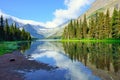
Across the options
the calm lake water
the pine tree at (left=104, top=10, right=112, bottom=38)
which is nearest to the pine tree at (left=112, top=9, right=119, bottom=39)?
the pine tree at (left=104, top=10, right=112, bottom=38)

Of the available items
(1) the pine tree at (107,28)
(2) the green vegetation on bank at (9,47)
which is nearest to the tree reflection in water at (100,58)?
(2) the green vegetation on bank at (9,47)

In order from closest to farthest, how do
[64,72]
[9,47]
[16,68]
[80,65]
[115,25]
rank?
1. [64,72]
2. [16,68]
3. [80,65]
4. [9,47]
5. [115,25]

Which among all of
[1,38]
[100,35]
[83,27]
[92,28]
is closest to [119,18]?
[100,35]

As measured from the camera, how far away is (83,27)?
154m

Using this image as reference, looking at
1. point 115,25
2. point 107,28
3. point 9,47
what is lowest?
point 9,47

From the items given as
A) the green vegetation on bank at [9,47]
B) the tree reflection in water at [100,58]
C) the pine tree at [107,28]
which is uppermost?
the pine tree at [107,28]

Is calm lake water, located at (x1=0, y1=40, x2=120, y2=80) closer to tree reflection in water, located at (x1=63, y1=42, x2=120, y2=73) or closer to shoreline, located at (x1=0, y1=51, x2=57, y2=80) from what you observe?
tree reflection in water, located at (x1=63, y1=42, x2=120, y2=73)

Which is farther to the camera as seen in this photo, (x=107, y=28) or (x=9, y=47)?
(x=107, y=28)

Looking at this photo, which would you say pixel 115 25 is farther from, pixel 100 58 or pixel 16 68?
pixel 16 68

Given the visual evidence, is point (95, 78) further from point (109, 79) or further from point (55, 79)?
point (55, 79)

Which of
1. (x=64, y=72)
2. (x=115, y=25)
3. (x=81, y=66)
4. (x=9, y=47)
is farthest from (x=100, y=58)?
(x=115, y=25)

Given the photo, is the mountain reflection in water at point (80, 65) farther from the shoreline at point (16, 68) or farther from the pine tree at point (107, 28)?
the pine tree at point (107, 28)

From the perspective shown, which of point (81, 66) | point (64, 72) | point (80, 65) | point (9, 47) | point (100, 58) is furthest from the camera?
point (9, 47)

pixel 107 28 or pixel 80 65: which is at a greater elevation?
pixel 107 28
